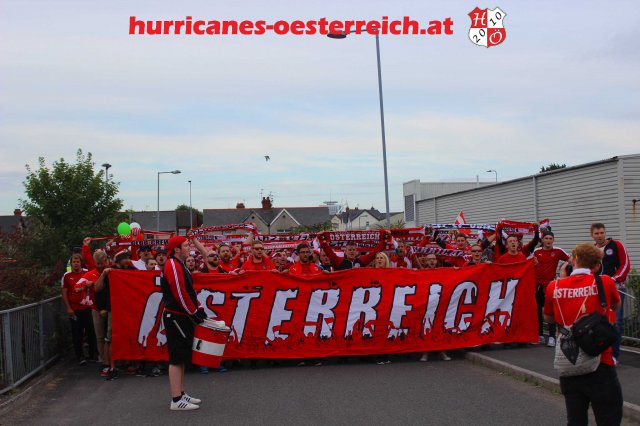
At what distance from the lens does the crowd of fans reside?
383 inches

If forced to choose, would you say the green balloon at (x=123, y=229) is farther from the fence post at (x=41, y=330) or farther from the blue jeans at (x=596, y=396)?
the blue jeans at (x=596, y=396)

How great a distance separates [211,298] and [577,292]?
6215mm

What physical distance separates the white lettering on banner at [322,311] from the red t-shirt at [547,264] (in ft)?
11.3

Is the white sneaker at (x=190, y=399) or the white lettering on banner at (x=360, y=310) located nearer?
the white sneaker at (x=190, y=399)

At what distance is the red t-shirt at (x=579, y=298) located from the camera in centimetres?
494

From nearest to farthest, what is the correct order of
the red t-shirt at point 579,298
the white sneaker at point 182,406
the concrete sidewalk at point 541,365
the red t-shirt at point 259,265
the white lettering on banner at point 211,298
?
the red t-shirt at point 579,298 < the concrete sidewalk at point 541,365 < the white sneaker at point 182,406 < the white lettering on banner at point 211,298 < the red t-shirt at point 259,265

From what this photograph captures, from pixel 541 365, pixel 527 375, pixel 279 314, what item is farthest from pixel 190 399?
pixel 541 365

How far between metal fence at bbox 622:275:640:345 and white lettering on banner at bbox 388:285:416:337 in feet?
10.8

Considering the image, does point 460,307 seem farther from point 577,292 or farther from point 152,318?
point 577,292

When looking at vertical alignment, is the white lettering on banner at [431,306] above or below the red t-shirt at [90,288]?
below

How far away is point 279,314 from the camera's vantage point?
1016 cm

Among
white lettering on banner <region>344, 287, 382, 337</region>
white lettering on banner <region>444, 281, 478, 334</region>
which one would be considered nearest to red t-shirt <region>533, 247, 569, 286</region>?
white lettering on banner <region>444, 281, 478, 334</region>

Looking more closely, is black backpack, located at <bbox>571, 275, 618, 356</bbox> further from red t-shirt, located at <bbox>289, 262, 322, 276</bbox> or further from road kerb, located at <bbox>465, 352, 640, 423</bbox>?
red t-shirt, located at <bbox>289, 262, 322, 276</bbox>

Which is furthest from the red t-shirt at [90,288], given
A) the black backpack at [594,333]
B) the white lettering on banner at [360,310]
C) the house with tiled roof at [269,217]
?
the house with tiled roof at [269,217]
